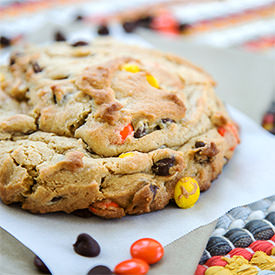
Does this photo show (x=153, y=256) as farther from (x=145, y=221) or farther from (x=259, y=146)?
(x=259, y=146)

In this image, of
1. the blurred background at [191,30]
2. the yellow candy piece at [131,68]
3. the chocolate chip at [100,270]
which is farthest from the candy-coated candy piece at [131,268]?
the blurred background at [191,30]

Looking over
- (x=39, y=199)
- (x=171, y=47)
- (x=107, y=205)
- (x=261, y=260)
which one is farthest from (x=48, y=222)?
(x=171, y=47)

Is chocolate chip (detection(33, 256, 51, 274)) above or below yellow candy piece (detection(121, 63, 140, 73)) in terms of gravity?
below

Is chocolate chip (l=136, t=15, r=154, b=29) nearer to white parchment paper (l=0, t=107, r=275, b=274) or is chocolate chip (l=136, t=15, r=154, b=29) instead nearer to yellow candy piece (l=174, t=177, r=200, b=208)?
white parchment paper (l=0, t=107, r=275, b=274)

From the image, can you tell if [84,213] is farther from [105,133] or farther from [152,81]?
[152,81]

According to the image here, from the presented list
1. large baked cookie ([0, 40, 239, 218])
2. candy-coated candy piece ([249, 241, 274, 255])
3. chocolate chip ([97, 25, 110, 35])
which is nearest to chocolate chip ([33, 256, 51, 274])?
large baked cookie ([0, 40, 239, 218])

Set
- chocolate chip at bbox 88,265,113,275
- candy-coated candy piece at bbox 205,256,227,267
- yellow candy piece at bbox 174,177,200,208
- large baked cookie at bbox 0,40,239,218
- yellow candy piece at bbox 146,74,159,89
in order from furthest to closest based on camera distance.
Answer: yellow candy piece at bbox 146,74,159,89 → yellow candy piece at bbox 174,177,200,208 → large baked cookie at bbox 0,40,239,218 → candy-coated candy piece at bbox 205,256,227,267 → chocolate chip at bbox 88,265,113,275
